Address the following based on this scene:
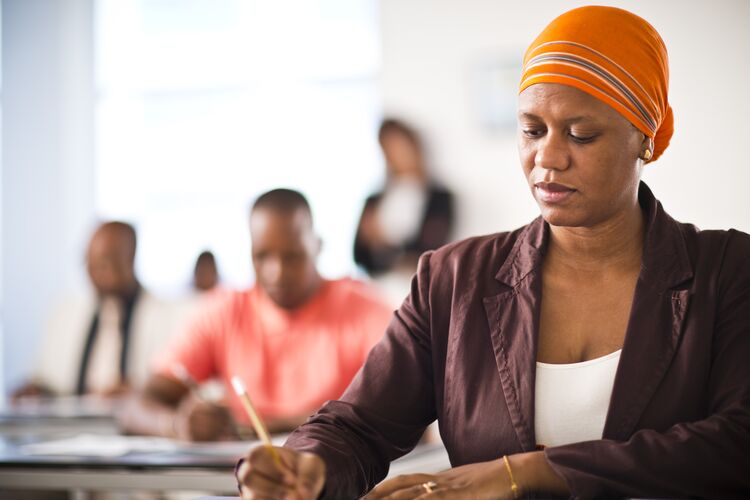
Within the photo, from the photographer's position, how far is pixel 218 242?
6.45 metres

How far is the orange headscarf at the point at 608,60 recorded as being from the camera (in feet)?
4.87

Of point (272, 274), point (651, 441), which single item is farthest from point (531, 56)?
point (272, 274)

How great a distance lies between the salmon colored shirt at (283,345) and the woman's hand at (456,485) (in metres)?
1.49

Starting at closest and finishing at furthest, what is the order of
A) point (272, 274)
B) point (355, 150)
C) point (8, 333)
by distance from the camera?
point (272, 274), point (355, 150), point (8, 333)

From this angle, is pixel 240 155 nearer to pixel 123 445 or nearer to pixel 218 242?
pixel 218 242

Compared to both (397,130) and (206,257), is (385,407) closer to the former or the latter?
(206,257)

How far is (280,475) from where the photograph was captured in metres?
1.34

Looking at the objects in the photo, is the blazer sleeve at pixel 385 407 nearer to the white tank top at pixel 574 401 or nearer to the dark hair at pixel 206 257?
the white tank top at pixel 574 401

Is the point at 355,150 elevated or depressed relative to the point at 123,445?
elevated

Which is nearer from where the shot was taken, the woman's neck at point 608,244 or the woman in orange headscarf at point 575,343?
the woman in orange headscarf at point 575,343

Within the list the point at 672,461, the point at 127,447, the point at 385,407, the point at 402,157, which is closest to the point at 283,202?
the point at 127,447

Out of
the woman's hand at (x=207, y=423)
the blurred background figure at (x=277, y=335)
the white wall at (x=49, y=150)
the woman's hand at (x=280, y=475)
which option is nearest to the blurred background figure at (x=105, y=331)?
the blurred background figure at (x=277, y=335)

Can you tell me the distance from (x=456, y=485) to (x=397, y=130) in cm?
443

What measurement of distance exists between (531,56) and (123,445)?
1.60 m
